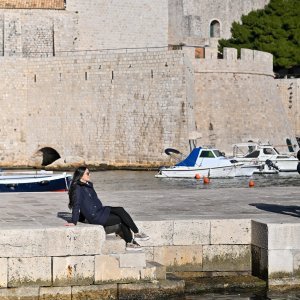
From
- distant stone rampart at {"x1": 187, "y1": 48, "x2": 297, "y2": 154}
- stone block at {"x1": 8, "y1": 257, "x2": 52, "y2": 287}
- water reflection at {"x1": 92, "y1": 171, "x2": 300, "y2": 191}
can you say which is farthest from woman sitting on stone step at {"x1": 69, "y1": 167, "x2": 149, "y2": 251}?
distant stone rampart at {"x1": 187, "y1": 48, "x2": 297, "y2": 154}

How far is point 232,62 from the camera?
35.0 metres

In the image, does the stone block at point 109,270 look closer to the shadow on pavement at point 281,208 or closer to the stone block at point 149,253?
the stone block at point 149,253

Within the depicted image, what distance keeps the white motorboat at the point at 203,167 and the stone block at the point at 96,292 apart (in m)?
19.0

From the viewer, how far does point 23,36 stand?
1452 inches

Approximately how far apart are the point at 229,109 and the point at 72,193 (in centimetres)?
2435

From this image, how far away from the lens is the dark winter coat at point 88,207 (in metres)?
10.8

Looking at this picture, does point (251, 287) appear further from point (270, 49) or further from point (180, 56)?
point (270, 49)

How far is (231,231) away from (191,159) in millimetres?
18779

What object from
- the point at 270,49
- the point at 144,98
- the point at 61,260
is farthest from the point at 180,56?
the point at 61,260

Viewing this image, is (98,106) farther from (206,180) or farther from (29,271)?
(29,271)

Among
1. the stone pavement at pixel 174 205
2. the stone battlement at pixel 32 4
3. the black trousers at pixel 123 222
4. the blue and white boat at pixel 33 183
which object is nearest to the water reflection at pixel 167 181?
the blue and white boat at pixel 33 183

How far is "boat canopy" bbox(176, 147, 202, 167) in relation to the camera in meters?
30.2

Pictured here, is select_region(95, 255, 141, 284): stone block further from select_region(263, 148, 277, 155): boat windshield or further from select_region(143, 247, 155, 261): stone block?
select_region(263, 148, 277, 155): boat windshield

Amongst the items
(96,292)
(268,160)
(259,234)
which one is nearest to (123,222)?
(96,292)
